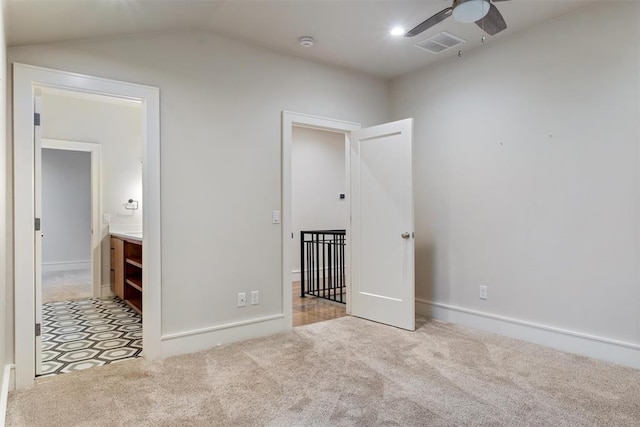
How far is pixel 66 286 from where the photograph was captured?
592 centimetres

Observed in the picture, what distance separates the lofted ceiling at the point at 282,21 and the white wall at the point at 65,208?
248 inches

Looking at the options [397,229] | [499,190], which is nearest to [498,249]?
[499,190]

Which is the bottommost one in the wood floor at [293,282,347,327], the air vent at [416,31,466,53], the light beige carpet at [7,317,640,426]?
the wood floor at [293,282,347,327]

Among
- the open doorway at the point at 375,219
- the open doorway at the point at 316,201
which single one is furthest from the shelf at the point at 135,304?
the open doorway at the point at 316,201

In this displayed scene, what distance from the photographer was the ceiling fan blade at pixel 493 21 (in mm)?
2362

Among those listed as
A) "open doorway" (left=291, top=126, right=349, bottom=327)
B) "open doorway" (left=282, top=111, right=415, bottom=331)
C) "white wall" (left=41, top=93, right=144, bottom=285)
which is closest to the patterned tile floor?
"white wall" (left=41, top=93, right=144, bottom=285)

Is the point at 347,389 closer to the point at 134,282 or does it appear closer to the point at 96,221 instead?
the point at 134,282

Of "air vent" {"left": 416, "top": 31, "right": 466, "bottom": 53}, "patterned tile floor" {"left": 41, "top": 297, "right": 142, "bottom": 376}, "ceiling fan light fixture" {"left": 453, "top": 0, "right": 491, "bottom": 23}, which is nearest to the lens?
"ceiling fan light fixture" {"left": 453, "top": 0, "right": 491, "bottom": 23}

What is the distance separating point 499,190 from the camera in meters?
3.47

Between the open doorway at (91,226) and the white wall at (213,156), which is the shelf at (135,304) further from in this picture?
the white wall at (213,156)

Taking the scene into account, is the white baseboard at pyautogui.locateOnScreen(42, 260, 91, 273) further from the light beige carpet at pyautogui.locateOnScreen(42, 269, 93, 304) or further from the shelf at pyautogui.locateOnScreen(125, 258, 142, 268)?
the shelf at pyautogui.locateOnScreen(125, 258, 142, 268)

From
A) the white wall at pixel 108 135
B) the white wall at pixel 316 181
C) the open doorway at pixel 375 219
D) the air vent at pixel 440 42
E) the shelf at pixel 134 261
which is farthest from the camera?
the white wall at pixel 316 181

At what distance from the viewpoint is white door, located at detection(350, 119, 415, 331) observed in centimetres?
359

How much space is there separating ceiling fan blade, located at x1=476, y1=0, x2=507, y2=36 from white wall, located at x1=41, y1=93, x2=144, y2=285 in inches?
161
